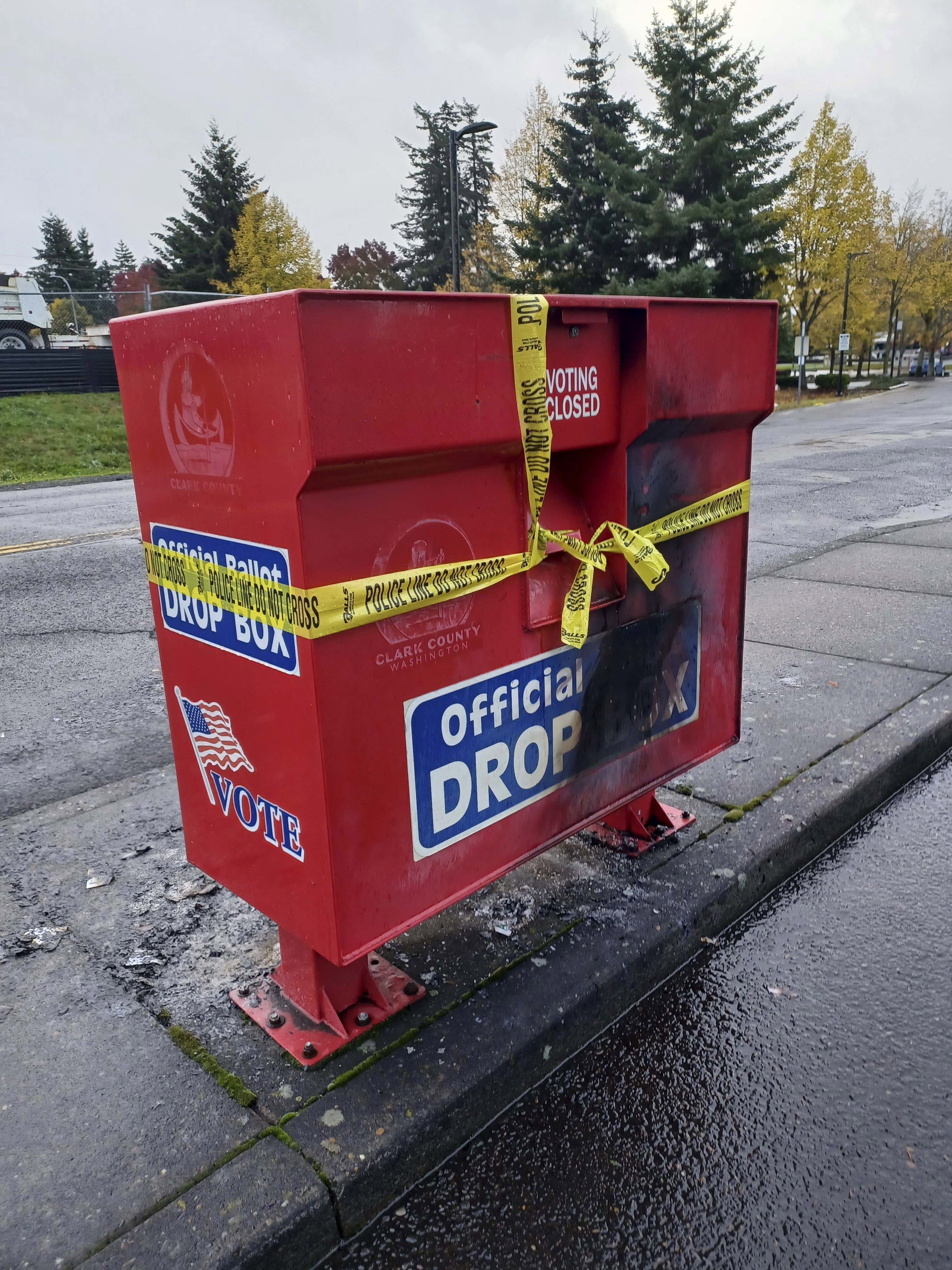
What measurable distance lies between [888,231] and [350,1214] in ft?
170

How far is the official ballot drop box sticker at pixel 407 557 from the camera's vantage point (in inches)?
66.6

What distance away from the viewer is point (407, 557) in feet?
6.07

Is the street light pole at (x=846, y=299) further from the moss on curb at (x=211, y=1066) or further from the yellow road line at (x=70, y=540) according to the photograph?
the moss on curb at (x=211, y=1066)

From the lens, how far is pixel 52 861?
297cm

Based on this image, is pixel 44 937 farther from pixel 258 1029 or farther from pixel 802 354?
pixel 802 354

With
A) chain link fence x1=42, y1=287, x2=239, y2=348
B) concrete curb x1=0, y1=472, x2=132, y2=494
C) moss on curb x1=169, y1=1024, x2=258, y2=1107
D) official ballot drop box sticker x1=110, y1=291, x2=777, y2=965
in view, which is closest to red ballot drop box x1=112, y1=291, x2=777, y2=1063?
official ballot drop box sticker x1=110, y1=291, x2=777, y2=965

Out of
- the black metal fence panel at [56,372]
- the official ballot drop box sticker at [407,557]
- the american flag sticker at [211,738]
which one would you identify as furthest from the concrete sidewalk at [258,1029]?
the black metal fence panel at [56,372]

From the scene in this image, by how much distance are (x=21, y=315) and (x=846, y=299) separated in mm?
32925

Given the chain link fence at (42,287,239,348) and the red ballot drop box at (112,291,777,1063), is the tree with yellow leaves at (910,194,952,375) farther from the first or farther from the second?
the red ballot drop box at (112,291,777,1063)

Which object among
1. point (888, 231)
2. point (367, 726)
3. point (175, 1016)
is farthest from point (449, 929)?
point (888, 231)

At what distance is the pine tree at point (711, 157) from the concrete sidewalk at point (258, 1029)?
32388mm

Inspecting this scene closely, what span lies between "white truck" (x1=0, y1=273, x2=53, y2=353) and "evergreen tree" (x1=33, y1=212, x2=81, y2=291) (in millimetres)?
45253

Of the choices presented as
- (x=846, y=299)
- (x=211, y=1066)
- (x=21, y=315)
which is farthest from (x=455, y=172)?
(x=846, y=299)

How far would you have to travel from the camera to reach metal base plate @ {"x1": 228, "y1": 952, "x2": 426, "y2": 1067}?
2057 mm
